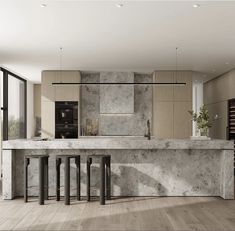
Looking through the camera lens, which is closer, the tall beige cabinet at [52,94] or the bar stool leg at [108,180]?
the bar stool leg at [108,180]

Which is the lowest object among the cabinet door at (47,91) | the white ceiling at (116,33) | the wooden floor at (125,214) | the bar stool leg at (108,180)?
the wooden floor at (125,214)

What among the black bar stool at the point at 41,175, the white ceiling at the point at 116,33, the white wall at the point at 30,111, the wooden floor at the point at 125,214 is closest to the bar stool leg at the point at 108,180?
the wooden floor at the point at 125,214

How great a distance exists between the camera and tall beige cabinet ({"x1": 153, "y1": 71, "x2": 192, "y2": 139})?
9.48 meters

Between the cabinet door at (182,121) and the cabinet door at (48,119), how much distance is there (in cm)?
304

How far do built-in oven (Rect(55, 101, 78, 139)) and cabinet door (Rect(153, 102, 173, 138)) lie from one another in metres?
1.99

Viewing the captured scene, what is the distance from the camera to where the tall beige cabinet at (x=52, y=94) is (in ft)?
31.2

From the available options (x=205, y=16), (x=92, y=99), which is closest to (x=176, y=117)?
(x=92, y=99)

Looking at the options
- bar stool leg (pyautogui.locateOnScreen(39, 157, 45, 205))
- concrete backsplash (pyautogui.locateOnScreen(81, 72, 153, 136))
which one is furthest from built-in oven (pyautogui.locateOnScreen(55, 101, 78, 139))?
bar stool leg (pyautogui.locateOnScreen(39, 157, 45, 205))

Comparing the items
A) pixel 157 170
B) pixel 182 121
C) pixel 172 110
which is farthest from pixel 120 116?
pixel 157 170

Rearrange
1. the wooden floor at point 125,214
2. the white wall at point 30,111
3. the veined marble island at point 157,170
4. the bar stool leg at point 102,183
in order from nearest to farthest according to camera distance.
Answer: the wooden floor at point 125,214 → the bar stool leg at point 102,183 → the veined marble island at point 157,170 → the white wall at point 30,111

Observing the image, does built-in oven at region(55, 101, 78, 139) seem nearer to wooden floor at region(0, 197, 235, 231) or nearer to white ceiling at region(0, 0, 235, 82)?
white ceiling at region(0, 0, 235, 82)

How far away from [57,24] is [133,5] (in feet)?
4.16

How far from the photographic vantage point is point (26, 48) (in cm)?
688

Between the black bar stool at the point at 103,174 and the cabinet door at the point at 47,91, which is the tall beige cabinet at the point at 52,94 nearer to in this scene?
the cabinet door at the point at 47,91
